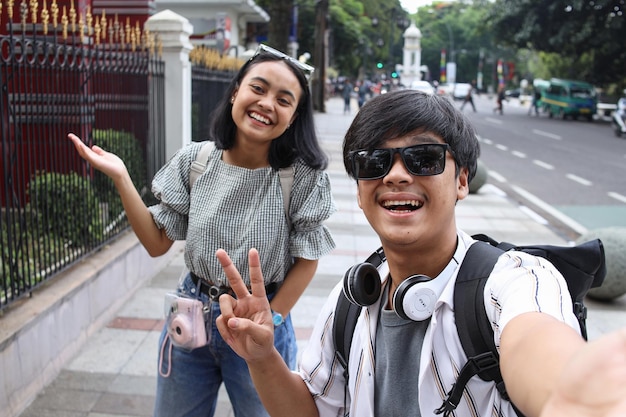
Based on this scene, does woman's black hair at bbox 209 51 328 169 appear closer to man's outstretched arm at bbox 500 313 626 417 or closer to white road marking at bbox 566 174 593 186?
man's outstretched arm at bbox 500 313 626 417

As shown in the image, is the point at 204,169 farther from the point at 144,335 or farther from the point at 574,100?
the point at 574,100

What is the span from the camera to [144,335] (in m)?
5.13

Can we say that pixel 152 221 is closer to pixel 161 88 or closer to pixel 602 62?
pixel 161 88

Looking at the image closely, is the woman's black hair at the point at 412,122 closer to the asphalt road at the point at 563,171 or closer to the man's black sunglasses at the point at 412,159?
the man's black sunglasses at the point at 412,159

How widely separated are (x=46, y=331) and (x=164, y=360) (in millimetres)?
1920

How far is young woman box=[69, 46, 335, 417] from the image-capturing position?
2.54 meters

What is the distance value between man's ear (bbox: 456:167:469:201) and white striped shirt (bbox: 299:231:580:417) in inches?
4.7

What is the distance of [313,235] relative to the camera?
2.63 meters

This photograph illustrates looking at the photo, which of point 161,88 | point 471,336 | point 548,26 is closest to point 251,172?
point 471,336

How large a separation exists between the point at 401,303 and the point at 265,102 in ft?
3.95

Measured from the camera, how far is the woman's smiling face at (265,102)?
255 centimetres

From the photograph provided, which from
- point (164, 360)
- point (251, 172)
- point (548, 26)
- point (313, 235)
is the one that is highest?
point (548, 26)

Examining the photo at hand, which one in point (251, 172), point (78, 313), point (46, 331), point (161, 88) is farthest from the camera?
point (161, 88)

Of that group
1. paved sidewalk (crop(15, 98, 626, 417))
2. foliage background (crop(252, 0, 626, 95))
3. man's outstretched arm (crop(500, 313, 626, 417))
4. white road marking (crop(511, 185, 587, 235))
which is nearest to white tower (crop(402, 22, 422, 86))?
foliage background (crop(252, 0, 626, 95))
